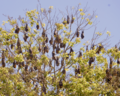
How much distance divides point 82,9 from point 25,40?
548 cm

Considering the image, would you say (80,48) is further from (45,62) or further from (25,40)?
(25,40)

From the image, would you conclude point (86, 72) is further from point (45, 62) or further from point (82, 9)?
point (82, 9)

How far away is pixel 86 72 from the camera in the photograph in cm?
1496

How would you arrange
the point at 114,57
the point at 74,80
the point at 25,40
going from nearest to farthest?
the point at 74,80 < the point at 114,57 < the point at 25,40

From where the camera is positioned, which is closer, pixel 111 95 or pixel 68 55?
pixel 111 95

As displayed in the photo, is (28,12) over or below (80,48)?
over

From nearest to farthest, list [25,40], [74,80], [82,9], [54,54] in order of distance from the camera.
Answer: [74,80]
[54,54]
[25,40]
[82,9]

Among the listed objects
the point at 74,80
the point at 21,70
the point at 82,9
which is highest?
the point at 82,9

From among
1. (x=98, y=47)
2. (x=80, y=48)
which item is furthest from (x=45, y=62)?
(x=98, y=47)

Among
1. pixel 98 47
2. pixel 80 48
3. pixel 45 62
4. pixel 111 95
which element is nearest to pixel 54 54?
pixel 45 62

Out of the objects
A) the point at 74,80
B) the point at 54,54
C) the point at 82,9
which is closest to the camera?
the point at 74,80

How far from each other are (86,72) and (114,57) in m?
2.09

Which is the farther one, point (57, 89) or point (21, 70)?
point (21, 70)

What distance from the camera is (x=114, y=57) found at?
47.8ft
